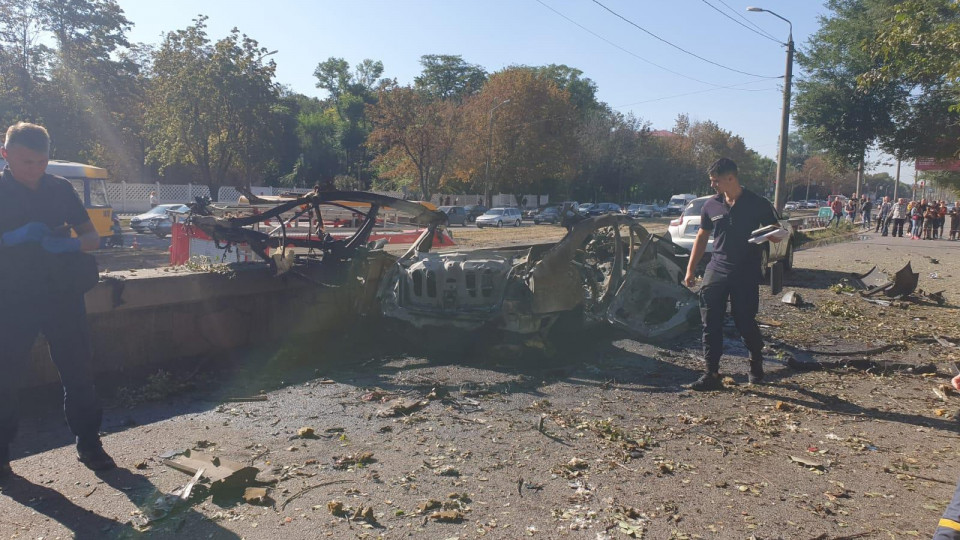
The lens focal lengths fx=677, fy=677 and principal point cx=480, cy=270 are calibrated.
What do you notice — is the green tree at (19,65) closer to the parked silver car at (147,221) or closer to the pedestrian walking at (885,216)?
the parked silver car at (147,221)

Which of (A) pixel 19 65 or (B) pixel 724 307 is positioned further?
(A) pixel 19 65

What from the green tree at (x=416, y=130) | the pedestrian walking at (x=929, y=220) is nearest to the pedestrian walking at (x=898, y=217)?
the pedestrian walking at (x=929, y=220)

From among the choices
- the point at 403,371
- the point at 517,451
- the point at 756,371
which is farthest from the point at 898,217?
the point at 517,451

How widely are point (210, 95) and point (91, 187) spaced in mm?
10953

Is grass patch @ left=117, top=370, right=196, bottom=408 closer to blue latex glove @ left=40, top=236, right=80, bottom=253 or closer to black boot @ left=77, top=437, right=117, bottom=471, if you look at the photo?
black boot @ left=77, top=437, right=117, bottom=471

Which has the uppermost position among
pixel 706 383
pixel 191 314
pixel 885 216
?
pixel 885 216

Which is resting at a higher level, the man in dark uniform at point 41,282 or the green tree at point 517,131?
the green tree at point 517,131

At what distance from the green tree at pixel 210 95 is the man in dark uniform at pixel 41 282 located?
25.2 meters

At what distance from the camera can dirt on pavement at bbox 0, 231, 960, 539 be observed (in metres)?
3.23

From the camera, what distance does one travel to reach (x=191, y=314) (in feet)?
20.9

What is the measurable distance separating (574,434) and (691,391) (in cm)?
153

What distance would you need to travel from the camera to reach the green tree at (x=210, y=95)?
1090 inches

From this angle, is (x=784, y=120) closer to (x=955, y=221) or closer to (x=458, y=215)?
(x=955, y=221)

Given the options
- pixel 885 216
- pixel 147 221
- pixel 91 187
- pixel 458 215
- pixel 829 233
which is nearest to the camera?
pixel 91 187
